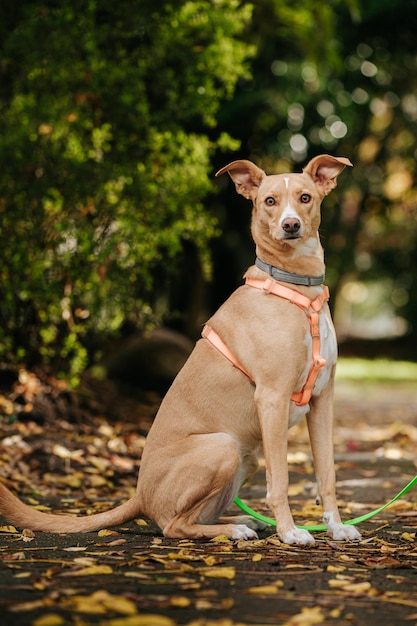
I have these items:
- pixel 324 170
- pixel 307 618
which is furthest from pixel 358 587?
pixel 324 170

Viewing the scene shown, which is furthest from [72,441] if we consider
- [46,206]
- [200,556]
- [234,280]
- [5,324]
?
[234,280]

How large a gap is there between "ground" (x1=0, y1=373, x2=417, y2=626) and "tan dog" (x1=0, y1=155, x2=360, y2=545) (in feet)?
0.60

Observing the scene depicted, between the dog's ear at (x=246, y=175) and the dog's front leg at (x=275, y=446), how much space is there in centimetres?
123

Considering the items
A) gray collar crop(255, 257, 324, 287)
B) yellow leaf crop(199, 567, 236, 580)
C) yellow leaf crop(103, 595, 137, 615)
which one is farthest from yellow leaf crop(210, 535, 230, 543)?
yellow leaf crop(103, 595, 137, 615)

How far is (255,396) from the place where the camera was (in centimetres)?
519

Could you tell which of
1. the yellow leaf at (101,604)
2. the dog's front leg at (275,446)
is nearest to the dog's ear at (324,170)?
the dog's front leg at (275,446)

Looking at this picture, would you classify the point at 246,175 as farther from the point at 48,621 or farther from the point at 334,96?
the point at 334,96

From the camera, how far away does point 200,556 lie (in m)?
4.57

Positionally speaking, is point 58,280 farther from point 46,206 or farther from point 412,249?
point 412,249

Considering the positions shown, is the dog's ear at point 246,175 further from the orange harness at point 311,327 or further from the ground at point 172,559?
the ground at point 172,559

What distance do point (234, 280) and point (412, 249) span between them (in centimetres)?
1403

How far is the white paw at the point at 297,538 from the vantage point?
16.5 ft

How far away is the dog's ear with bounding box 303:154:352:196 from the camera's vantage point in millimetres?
5543

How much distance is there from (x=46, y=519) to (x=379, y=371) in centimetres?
2097
